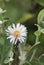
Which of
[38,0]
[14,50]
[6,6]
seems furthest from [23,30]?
[6,6]

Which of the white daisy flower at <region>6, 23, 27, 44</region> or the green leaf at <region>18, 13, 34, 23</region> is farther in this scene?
the green leaf at <region>18, 13, 34, 23</region>

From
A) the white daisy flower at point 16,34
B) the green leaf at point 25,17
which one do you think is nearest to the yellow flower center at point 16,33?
the white daisy flower at point 16,34

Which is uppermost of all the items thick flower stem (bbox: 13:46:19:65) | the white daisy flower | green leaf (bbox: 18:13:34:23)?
green leaf (bbox: 18:13:34:23)

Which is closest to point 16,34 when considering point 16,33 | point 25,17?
point 16,33

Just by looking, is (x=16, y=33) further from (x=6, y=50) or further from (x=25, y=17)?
(x=25, y=17)

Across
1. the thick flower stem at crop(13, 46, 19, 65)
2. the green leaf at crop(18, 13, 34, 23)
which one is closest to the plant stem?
the thick flower stem at crop(13, 46, 19, 65)

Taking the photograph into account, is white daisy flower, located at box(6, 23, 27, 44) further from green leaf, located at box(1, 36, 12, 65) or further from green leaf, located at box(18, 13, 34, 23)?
green leaf, located at box(18, 13, 34, 23)

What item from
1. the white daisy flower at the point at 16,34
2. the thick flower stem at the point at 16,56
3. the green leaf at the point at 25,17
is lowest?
the thick flower stem at the point at 16,56

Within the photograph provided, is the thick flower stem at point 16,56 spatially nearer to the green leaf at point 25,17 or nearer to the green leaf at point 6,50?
the green leaf at point 6,50

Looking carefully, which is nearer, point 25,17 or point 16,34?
point 16,34

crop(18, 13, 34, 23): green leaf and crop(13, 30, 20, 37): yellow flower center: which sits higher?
crop(18, 13, 34, 23): green leaf

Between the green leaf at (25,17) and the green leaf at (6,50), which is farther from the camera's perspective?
the green leaf at (25,17)

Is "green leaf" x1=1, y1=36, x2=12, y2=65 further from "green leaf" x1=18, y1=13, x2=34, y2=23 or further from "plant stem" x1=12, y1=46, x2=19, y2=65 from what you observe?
"green leaf" x1=18, y1=13, x2=34, y2=23
